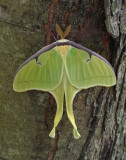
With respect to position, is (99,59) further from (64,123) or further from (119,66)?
(64,123)

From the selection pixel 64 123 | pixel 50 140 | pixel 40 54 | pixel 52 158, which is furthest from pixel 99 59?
pixel 52 158

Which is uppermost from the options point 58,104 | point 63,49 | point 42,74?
point 63,49

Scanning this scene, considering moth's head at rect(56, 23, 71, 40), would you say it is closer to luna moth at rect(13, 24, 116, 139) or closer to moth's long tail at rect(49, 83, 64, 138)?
luna moth at rect(13, 24, 116, 139)

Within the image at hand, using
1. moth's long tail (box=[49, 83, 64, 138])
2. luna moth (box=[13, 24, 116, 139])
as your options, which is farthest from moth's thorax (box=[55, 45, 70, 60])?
moth's long tail (box=[49, 83, 64, 138])

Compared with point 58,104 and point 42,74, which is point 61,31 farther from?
point 58,104

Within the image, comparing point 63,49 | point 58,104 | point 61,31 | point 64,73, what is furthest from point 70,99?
point 61,31

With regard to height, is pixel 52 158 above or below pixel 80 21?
below

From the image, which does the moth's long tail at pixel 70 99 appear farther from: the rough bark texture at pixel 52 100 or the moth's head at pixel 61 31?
the moth's head at pixel 61 31
